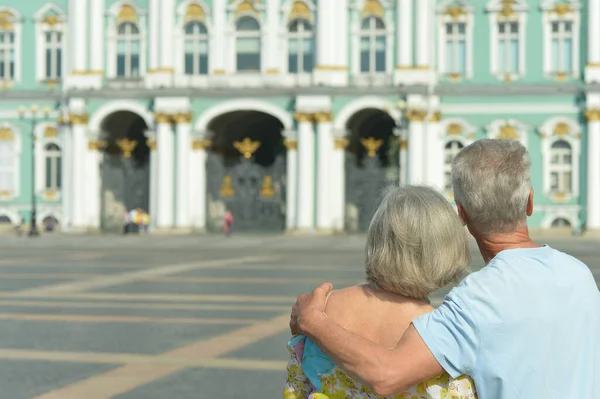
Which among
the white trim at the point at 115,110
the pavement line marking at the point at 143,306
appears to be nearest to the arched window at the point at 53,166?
the white trim at the point at 115,110

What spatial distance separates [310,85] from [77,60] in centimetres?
982

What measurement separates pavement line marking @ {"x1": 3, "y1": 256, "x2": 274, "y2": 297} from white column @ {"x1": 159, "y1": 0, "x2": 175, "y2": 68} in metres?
20.0

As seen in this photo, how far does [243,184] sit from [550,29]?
1374cm

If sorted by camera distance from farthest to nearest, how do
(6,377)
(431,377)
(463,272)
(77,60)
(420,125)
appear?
(77,60) < (420,125) < (6,377) < (463,272) < (431,377)

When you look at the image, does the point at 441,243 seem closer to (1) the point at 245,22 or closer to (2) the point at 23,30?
(1) the point at 245,22

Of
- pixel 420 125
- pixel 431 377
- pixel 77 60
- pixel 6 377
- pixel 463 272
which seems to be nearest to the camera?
pixel 431 377

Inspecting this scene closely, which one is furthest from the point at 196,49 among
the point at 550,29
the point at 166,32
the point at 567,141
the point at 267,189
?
the point at 567,141

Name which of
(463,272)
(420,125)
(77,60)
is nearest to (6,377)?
(463,272)

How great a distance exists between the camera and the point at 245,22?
1820 inches

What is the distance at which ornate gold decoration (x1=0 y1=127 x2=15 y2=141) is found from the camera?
160ft

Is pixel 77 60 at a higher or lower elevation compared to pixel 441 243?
higher

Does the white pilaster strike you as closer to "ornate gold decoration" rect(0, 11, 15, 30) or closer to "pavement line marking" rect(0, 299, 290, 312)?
"ornate gold decoration" rect(0, 11, 15, 30)

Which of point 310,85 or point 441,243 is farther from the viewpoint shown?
point 310,85

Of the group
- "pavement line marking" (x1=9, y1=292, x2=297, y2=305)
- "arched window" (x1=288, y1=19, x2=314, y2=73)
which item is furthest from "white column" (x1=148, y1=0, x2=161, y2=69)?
"pavement line marking" (x1=9, y1=292, x2=297, y2=305)
